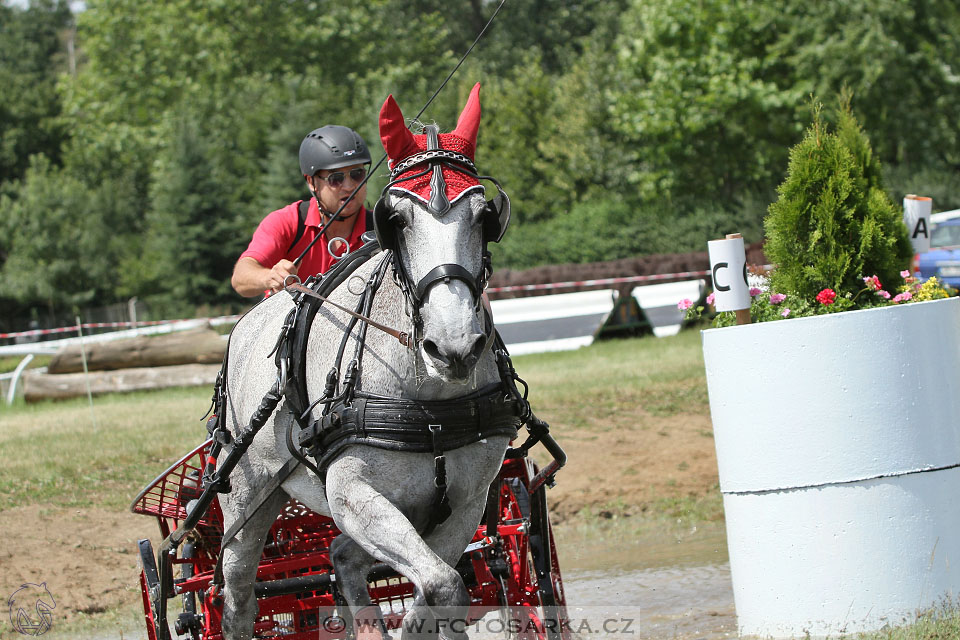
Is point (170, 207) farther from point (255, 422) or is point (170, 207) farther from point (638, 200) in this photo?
point (255, 422)

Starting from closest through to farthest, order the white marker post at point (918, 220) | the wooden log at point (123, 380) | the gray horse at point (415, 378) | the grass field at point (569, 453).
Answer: the gray horse at point (415, 378)
the white marker post at point (918, 220)
the grass field at point (569, 453)
the wooden log at point (123, 380)

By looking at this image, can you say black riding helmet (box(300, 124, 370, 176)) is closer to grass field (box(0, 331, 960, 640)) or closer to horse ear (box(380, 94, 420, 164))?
horse ear (box(380, 94, 420, 164))

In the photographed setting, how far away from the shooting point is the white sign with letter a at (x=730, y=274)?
17.2 feet

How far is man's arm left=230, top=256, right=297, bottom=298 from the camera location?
4613mm

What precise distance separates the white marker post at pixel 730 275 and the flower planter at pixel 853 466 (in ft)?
0.85

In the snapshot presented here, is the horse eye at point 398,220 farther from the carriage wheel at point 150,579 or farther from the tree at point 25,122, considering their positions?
the tree at point 25,122

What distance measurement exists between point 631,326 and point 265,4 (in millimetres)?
30263

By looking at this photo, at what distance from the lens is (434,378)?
362 cm

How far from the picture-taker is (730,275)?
5.28 m

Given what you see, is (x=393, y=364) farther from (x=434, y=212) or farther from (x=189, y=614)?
(x=189, y=614)

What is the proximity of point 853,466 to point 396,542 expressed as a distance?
7.91 ft

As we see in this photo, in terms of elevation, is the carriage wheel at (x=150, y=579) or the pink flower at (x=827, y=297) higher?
the pink flower at (x=827, y=297)

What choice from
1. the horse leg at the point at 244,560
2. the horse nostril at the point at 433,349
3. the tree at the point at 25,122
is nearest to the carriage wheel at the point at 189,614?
the horse leg at the point at 244,560

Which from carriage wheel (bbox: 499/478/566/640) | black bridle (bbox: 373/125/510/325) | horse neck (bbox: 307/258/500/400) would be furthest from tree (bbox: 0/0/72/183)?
black bridle (bbox: 373/125/510/325)
